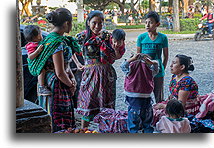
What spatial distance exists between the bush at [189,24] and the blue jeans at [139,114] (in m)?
0.82

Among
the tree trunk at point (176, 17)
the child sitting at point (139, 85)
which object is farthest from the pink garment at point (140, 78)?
the tree trunk at point (176, 17)

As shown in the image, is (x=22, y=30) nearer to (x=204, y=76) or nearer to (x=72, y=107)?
(x=72, y=107)

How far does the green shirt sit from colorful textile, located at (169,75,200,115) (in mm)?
153

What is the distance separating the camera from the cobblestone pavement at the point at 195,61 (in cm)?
265

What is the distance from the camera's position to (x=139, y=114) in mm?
2523

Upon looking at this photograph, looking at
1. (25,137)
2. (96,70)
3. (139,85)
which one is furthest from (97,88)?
(25,137)

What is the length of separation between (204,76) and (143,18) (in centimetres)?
81

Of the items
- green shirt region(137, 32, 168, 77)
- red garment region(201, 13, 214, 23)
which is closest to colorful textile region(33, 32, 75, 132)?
green shirt region(137, 32, 168, 77)

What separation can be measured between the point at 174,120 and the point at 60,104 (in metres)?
1.05

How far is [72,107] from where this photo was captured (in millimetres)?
2678

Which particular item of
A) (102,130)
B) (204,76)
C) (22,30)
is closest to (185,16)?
(204,76)

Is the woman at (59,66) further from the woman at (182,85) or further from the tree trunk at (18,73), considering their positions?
the woman at (182,85)

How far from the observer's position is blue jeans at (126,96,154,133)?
2.51 metres
